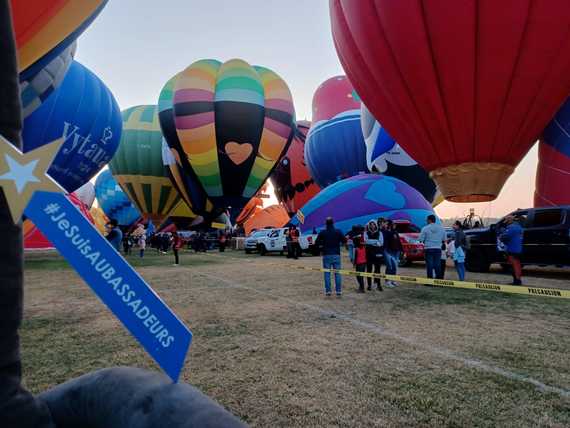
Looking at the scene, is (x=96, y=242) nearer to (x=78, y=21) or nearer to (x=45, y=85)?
(x=78, y=21)

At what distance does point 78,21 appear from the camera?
598 cm

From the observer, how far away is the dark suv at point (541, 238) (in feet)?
33.6

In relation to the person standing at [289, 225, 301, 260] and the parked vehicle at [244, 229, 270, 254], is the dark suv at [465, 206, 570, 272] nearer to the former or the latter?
the person standing at [289, 225, 301, 260]

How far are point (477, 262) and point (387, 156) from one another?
9055 mm

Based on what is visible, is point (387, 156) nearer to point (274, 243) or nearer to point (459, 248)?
point (274, 243)

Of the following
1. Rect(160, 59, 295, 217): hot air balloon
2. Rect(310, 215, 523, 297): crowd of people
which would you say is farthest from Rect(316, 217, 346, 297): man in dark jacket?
Rect(160, 59, 295, 217): hot air balloon

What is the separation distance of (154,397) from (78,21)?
671 centimetres

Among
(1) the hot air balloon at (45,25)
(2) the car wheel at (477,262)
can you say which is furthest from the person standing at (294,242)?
(1) the hot air balloon at (45,25)

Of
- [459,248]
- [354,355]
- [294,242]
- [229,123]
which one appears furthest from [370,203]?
[354,355]

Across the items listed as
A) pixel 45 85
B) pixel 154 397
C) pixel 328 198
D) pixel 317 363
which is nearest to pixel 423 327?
pixel 317 363

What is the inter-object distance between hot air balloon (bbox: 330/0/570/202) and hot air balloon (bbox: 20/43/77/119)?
7.77m

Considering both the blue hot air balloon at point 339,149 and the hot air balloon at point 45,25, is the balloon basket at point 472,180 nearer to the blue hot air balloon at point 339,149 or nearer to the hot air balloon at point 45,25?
the hot air balloon at point 45,25

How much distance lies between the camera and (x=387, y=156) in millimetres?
20109

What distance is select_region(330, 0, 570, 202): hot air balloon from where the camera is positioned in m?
9.38
